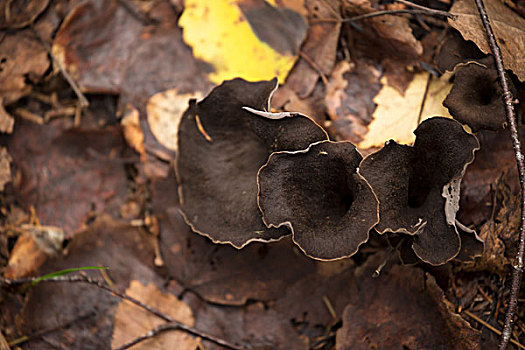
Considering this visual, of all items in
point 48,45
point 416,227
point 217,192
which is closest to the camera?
point 416,227

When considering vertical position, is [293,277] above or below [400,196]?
below

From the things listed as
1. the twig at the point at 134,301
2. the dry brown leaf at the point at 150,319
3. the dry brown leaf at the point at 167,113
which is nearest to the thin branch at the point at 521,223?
the twig at the point at 134,301

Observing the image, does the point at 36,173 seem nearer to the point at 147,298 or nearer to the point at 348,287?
the point at 147,298

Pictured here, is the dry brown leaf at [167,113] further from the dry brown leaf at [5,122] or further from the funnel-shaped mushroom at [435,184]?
the funnel-shaped mushroom at [435,184]

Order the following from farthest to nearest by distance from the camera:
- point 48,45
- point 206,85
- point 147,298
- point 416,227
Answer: point 48,45
point 206,85
point 147,298
point 416,227

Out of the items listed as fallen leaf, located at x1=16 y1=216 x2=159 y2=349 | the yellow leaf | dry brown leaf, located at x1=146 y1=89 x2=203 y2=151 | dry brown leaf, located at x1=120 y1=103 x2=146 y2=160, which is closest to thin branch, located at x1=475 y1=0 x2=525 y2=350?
the yellow leaf

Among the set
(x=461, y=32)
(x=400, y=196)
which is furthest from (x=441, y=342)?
(x=461, y=32)

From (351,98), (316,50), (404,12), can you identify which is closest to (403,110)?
(351,98)
